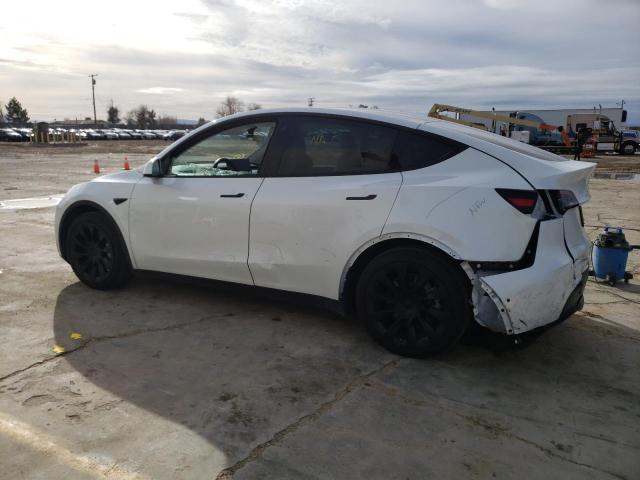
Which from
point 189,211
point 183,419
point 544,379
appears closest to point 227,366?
point 183,419

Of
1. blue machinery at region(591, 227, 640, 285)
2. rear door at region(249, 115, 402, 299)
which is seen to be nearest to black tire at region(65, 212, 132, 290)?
rear door at region(249, 115, 402, 299)

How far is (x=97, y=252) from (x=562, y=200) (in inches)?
152

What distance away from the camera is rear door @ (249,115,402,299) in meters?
3.69

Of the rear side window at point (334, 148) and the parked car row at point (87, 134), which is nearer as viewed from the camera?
the rear side window at point (334, 148)

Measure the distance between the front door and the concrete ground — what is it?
24 cm

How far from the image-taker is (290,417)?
2955mm

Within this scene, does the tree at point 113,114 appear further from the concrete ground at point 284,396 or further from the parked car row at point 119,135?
the concrete ground at point 284,396

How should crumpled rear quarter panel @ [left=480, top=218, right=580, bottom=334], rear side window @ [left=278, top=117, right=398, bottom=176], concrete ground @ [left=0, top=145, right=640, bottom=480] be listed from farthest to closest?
rear side window @ [left=278, top=117, right=398, bottom=176] → crumpled rear quarter panel @ [left=480, top=218, right=580, bottom=334] → concrete ground @ [left=0, top=145, right=640, bottom=480]

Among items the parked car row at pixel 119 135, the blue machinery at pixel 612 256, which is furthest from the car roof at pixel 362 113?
the parked car row at pixel 119 135

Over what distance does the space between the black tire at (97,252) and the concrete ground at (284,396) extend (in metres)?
0.22

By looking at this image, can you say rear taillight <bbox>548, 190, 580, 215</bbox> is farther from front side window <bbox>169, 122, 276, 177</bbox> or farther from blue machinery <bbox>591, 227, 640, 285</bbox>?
blue machinery <bbox>591, 227, 640, 285</bbox>

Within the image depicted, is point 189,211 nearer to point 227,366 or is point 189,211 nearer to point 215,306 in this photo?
point 215,306

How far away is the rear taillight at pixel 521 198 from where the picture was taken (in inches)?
130

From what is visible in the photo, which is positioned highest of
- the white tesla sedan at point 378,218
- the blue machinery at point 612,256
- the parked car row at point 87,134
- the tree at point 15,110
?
the tree at point 15,110
